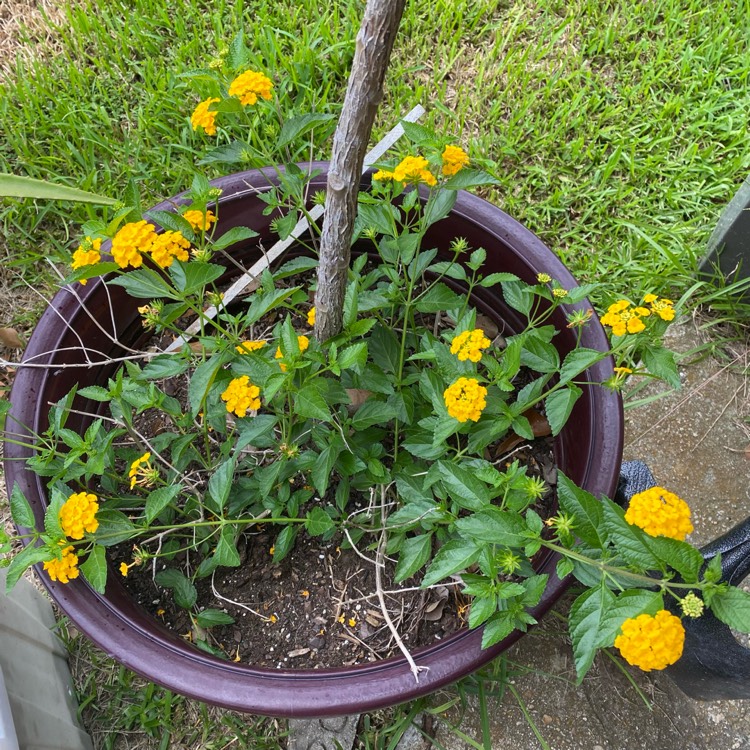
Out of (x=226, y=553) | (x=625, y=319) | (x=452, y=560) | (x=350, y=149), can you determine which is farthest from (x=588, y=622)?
(x=350, y=149)

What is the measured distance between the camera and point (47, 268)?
1.80 m

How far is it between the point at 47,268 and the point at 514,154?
132 centimetres

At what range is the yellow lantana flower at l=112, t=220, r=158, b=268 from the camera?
2.96 ft

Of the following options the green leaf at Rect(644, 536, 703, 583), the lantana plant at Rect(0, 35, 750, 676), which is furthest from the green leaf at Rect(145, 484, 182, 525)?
the green leaf at Rect(644, 536, 703, 583)

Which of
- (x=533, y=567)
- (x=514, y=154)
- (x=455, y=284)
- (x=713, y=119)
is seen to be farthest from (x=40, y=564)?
(x=713, y=119)

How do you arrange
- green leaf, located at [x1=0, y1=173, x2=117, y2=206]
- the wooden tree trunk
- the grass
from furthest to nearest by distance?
the grass < green leaf, located at [x1=0, y1=173, x2=117, y2=206] < the wooden tree trunk

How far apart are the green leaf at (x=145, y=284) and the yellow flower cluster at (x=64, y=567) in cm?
39

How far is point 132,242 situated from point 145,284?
10cm

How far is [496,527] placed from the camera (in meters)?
0.90

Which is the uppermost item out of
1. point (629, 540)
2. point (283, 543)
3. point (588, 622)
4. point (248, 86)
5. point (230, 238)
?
point (248, 86)

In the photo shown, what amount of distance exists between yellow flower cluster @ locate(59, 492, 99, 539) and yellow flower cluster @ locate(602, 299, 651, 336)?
79 centimetres

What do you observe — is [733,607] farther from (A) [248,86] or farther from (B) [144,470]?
(A) [248,86]

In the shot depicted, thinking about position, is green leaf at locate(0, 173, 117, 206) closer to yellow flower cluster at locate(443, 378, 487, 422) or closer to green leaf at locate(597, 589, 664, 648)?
yellow flower cluster at locate(443, 378, 487, 422)

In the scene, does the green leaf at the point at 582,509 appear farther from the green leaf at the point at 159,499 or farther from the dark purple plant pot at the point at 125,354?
the green leaf at the point at 159,499
